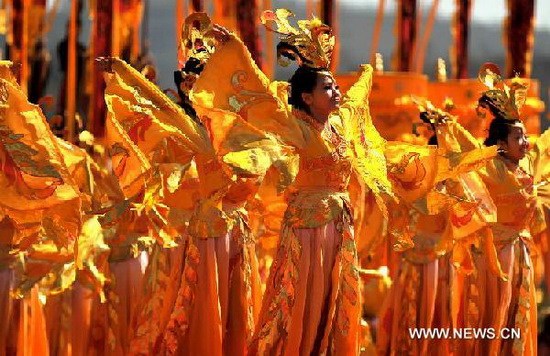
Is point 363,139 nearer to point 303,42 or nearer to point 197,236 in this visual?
point 303,42

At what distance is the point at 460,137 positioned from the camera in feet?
25.6

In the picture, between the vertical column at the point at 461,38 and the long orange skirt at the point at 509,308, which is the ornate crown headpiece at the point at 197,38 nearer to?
the long orange skirt at the point at 509,308

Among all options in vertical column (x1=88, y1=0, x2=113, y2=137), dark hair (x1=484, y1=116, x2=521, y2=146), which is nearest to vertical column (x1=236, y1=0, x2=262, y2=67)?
vertical column (x1=88, y1=0, x2=113, y2=137)

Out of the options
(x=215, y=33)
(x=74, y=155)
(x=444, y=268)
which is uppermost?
(x=215, y=33)

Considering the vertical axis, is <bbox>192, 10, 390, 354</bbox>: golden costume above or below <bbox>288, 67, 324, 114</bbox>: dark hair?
below

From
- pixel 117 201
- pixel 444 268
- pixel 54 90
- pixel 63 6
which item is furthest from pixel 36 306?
pixel 63 6

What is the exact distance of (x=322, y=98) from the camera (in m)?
6.51

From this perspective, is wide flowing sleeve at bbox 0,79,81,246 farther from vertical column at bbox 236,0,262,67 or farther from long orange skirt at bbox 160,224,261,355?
vertical column at bbox 236,0,262,67

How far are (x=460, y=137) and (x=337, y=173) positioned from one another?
56.3 inches

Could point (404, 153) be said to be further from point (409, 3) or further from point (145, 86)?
point (409, 3)

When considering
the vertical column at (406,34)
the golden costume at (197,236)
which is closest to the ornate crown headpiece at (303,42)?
the golden costume at (197,236)

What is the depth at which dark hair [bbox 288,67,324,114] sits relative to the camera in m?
6.54

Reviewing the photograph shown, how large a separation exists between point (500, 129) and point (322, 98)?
157cm

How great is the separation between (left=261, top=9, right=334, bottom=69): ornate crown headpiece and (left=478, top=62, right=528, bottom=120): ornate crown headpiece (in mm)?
1426
